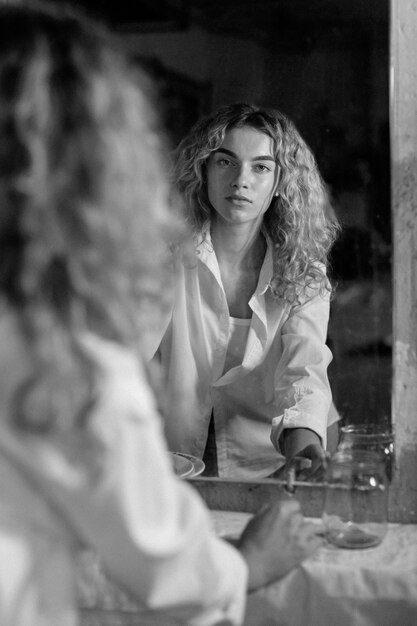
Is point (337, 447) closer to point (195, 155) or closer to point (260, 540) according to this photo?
point (260, 540)

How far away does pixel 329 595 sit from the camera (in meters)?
0.90

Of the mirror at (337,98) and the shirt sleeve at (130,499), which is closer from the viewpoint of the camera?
the shirt sleeve at (130,499)

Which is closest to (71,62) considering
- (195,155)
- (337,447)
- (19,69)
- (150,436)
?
(19,69)

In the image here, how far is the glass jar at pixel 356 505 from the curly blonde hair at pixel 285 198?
24 centimetres

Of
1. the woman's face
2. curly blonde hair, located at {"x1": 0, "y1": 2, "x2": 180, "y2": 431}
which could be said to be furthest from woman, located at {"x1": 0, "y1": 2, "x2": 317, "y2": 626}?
the woman's face

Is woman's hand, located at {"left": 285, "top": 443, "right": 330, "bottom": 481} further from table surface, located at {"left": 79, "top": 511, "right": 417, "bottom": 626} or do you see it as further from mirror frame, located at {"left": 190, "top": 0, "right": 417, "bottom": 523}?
table surface, located at {"left": 79, "top": 511, "right": 417, "bottom": 626}

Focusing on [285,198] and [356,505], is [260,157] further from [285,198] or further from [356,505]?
[356,505]

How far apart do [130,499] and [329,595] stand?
1.28 ft

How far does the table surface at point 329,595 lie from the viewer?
0.89 metres

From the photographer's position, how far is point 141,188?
65 cm

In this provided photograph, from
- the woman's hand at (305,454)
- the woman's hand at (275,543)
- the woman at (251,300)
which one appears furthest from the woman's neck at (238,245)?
the woman's hand at (275,543)

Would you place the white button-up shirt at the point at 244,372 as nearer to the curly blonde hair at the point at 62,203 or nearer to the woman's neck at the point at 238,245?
the woman's neck at the point at 238,245

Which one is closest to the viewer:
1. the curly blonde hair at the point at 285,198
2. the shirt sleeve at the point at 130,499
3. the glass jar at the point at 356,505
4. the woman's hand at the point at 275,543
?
the shirt sleeve at the point at 130,499

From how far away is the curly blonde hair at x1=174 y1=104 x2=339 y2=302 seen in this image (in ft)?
3.52
